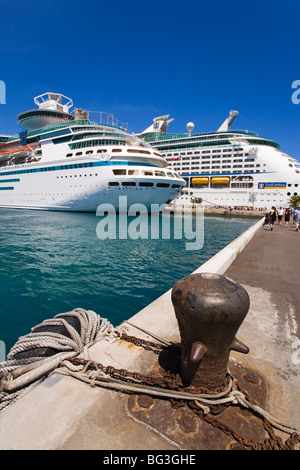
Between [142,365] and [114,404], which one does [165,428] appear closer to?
[114,404]

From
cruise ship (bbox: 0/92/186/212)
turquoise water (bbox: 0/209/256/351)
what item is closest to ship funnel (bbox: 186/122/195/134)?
cruise ship (bbox: 0/92/186/212)

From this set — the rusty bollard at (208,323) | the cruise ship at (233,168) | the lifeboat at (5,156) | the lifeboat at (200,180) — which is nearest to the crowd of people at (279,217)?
the rusty bollard at (208,323)

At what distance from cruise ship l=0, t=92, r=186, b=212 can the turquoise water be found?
15.3 meters

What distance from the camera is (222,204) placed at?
60219 mm

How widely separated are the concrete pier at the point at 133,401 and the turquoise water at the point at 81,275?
124 inches

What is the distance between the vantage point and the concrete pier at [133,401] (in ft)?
5.60

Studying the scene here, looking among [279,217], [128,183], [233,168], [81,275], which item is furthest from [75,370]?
[233,168]

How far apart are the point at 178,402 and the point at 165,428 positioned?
0.94 ft

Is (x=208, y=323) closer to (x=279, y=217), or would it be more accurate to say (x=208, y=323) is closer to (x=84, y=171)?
(x=279, y=217)

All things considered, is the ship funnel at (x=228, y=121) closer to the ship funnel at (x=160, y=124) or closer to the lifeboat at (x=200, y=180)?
the ship funnel at (x=160, y=124)

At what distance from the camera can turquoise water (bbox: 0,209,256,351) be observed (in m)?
6.48

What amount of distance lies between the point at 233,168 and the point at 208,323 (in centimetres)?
6509
